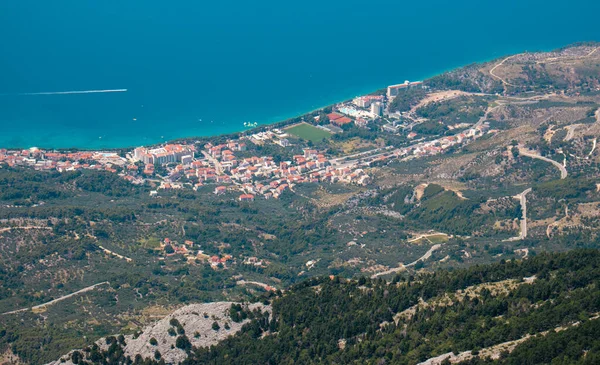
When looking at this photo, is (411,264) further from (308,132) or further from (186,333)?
(308,132)

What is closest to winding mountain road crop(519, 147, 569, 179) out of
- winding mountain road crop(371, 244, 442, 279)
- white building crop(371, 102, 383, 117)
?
winding mountain road crop(371, 244, 442, 279)

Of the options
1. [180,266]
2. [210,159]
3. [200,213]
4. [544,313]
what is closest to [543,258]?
[544,313]

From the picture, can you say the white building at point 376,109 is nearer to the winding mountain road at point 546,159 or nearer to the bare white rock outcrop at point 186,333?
the winding mountain road at point 546,159

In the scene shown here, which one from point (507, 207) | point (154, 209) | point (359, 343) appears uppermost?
point (154, 209)

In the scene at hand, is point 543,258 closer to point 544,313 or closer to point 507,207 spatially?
point 544,313

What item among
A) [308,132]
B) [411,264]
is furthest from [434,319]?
[308,132]

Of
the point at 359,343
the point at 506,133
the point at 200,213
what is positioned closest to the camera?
the point at 359,343

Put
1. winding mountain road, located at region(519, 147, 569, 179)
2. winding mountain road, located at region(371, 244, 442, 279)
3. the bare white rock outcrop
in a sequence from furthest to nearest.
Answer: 1. winding mountain road, located at region(519, 147, 569, 179)
2. winding mountain road, located at region(371, 244, 442, 279)
3. the bare white rock outcrop

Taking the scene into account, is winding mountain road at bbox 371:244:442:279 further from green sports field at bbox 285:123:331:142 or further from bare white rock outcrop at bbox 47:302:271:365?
green sports field at bbox 285:123:331:142

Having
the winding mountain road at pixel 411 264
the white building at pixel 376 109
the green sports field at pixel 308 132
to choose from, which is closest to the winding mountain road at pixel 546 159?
the winding mountain road at pixel 411 264
